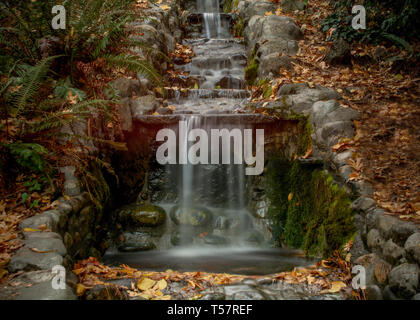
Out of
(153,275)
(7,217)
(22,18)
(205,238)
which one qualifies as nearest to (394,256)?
(153,275)

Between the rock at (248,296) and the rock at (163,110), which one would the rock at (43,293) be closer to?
the rock at (248,296)

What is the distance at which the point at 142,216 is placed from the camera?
448cm

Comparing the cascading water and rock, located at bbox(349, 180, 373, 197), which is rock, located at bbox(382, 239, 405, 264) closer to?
rock, located at bbox(349, 180, 373, 197)

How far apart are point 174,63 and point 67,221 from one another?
5.86 meters

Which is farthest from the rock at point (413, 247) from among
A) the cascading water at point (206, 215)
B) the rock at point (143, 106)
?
the rock at point (143, 106)

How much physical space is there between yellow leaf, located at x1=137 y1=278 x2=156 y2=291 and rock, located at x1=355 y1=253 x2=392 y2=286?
1.86 metres

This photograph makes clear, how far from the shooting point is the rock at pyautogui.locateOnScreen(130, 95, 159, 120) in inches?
192

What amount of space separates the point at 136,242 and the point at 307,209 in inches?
98.0

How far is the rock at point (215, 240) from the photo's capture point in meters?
4.35

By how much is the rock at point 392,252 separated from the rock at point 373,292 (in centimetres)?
25

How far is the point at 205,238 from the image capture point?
4406mm

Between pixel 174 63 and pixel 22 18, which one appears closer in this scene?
pixel 22 18

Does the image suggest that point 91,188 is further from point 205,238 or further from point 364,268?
point 364,268

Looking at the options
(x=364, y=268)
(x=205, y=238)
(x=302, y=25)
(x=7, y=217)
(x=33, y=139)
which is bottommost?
(x=205, y=238)
